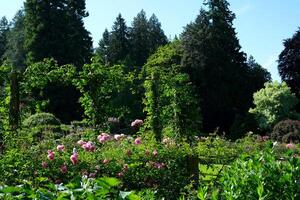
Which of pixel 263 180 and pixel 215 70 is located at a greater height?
pixel 215 70

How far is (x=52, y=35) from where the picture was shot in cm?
3519

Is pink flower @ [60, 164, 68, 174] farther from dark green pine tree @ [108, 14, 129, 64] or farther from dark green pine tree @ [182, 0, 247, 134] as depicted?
dark green pine tree @ [108, 14, 129, 64]

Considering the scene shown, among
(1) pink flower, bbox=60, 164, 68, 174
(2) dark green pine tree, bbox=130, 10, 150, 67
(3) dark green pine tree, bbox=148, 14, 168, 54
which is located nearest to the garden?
(1) pink flower, bbox=60, 164, 68, 174

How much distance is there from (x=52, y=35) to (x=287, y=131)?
1763 cm

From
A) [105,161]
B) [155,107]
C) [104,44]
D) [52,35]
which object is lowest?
[105,161]

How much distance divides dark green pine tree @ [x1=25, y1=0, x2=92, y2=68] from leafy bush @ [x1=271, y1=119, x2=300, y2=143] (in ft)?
51.4

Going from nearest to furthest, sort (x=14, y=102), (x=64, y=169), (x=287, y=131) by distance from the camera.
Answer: (x=64, y=169), (x=14, y=102), (x=287, y=131)

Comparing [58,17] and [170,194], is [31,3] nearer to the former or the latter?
[58,17]

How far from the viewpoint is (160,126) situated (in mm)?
12469

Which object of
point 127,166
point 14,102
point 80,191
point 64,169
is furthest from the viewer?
point 14,102

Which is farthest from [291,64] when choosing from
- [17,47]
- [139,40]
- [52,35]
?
[17,47]

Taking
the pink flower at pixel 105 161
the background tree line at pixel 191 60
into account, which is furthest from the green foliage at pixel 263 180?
the background tree line at pixel 191 60

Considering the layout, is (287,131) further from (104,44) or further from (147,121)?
(104,44)

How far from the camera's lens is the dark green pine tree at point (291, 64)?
113ft
